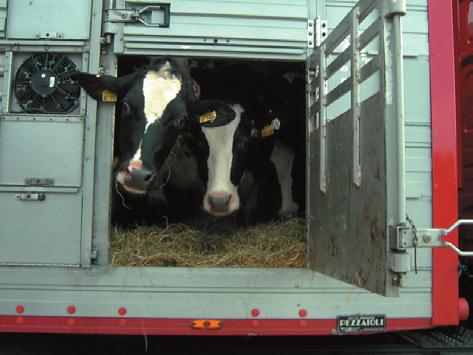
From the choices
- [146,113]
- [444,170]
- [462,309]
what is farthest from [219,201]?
[462,309]

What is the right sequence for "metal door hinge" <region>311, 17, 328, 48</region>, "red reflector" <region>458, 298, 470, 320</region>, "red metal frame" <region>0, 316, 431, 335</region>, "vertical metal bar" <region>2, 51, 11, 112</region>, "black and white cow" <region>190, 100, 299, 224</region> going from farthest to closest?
"black and white cow" <region>190, 100, 299, 224</region>
"metal door hinge" <region>311, 17, 328, 48</region>
"vertical metal bar" <region>2, 51, 11, 112</region>
"red reflector" <region>458, 298, 470, 320</region>
"red metal frame" <region>0, 316, 431, 335</region>

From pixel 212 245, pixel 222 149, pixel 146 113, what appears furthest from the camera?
pixel 222 149

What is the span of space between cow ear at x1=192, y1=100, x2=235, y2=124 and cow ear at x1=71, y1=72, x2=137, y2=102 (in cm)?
66

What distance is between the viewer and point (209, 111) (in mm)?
3971

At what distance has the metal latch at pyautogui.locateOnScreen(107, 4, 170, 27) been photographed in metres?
3.34

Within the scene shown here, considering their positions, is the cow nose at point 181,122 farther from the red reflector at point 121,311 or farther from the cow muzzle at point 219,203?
the red reflector at point 121,311

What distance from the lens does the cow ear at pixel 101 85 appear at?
325cm

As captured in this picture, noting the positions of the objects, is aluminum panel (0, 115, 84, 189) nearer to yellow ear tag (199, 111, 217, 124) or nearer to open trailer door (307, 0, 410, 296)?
yellow ear tag (199, 111, 217, 124)

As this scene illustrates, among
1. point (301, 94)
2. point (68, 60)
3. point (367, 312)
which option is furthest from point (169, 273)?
point (301, 94)

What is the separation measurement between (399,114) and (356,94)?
1.52ft

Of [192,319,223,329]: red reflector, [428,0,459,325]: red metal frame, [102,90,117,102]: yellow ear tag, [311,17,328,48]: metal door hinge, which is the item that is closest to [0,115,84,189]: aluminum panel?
[102,90,117,102]: yellow ear tag

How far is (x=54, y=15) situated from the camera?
3.32 meters

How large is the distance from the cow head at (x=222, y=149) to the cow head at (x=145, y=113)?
0.74 feet

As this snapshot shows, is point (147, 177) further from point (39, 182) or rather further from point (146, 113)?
point (39, 182)
